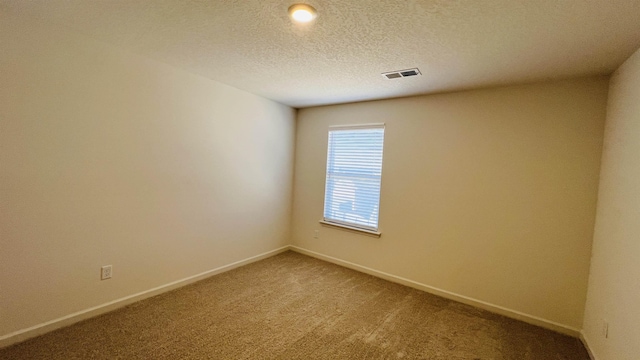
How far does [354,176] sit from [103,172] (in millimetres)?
2759

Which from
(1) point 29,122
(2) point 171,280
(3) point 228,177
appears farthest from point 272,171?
(1) point 29,122

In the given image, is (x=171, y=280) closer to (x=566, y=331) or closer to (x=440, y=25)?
(x=440, y=25)

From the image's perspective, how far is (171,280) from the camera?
2902 millimetres

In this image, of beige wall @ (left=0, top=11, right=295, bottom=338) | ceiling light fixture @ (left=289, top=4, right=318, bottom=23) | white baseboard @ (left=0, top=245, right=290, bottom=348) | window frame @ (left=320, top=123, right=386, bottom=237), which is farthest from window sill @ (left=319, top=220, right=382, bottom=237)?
ceiling light fixture @ (left=289, top=4, right=318, bottom=23)

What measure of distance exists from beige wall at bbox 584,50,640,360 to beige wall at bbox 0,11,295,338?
3.53 m

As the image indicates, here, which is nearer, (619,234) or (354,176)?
(619,234)

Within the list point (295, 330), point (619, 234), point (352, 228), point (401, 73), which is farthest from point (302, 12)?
point (352, 228)

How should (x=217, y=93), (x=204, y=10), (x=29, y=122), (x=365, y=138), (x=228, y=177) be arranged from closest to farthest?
(x=204, y=10), (x=29, y=122), (x=217, y=93), (x=228, y=177), (x=365, y=138)

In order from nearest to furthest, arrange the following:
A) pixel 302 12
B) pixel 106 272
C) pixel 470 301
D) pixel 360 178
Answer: pixel 302 12 < pixel 106 272 < pixel 470 301 < pixel 360 178

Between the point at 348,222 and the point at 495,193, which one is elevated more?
the point at 495,193

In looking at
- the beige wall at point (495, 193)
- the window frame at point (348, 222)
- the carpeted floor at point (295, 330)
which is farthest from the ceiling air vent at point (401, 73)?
the carpeted floor at point (295, 330)

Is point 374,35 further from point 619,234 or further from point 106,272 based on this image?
point 106,272

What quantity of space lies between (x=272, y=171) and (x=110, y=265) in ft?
7.12

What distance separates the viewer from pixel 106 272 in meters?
2.40
